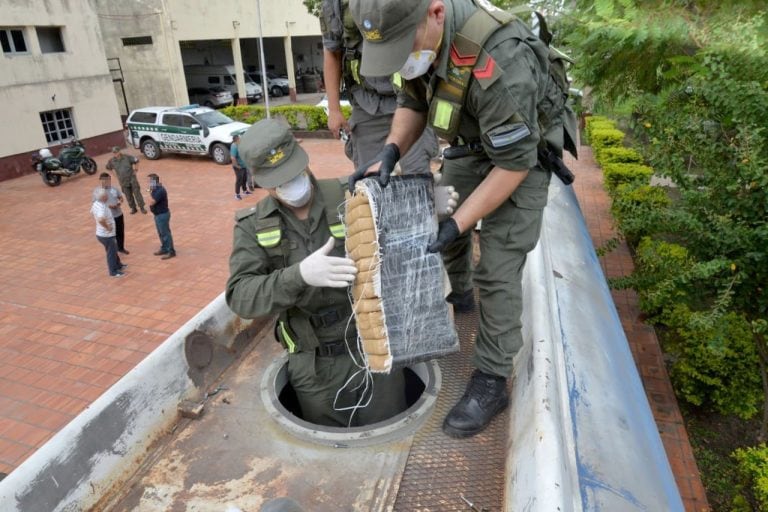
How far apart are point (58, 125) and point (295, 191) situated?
1593 cm

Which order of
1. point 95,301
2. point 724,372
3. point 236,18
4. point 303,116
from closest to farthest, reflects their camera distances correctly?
point 724,372, point 95,301, point 303,116, point 236,18

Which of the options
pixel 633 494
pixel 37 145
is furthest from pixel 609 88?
pixel 37 145

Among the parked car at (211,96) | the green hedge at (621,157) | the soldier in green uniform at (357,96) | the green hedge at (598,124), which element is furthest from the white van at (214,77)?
the soldier in green uniform at (357,96)

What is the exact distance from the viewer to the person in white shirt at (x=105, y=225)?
7.49 metres

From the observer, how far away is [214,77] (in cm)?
2738

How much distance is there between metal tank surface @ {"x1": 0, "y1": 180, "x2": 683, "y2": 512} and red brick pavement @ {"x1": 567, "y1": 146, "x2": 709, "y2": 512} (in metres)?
1.88

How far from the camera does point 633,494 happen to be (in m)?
1.92

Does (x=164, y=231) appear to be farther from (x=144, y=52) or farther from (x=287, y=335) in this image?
(x=144, y=52)

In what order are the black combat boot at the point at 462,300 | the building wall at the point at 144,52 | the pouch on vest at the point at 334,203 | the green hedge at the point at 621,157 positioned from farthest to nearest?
the building wall at the point at 144,52 → the green hedge at the point at 621,157 → the black combat boot at the point at 462,300 → the pouch on vest at the point at 334,203

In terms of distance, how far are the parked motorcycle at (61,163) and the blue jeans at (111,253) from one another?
716cm

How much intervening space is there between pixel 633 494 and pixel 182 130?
52.2 ft

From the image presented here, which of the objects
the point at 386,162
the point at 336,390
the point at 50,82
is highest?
the point at 386,162

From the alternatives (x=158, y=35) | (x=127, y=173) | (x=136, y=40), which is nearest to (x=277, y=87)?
(x=136, y=40)

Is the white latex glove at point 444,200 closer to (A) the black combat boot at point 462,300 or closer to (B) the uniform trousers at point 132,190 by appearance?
(A) the black combat boot at point 462,300
